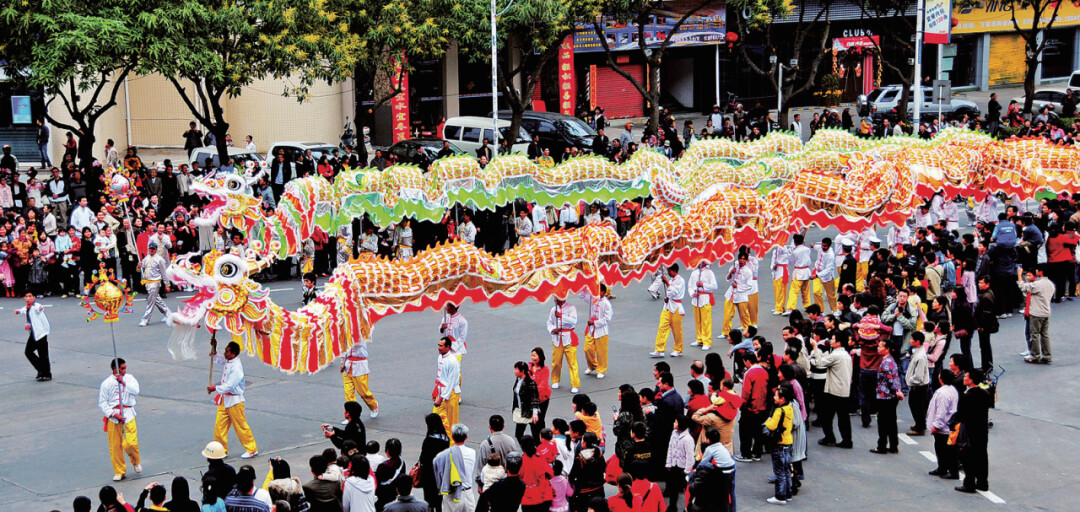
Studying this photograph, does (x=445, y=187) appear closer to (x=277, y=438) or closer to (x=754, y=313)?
(x=754, y=313)

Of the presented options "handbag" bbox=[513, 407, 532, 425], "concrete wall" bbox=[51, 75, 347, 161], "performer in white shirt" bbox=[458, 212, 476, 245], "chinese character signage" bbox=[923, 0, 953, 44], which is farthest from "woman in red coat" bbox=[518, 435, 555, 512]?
"concrete wall" bbox=[51, 75, 347, 161]

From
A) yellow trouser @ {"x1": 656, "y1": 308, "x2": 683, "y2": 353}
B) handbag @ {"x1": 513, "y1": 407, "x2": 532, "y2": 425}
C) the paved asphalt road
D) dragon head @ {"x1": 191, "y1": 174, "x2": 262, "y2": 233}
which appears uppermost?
dragon head @ {"x1": 191, "y1": 174, "x2": 262, "y2": 233}

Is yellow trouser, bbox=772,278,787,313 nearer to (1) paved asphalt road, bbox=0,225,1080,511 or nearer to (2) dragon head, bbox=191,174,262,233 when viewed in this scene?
(1) paved asphalt road, bbox=0,225,1080,511

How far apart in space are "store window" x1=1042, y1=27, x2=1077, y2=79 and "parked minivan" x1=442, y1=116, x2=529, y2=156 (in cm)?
2535

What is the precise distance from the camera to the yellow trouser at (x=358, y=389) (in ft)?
44.0

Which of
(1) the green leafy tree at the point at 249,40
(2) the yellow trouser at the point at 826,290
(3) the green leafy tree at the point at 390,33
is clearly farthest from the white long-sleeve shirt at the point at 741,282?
(3) the green leafy tree at the point at 390,33

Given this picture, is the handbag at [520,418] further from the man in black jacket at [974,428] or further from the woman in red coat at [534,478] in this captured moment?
the man in black jacket at [974,428]

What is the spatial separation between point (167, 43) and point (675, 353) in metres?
12.0

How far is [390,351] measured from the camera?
16.5 meters

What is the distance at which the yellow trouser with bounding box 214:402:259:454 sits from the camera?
12273mm

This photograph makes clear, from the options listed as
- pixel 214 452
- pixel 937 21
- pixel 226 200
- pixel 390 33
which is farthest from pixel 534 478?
pixel 937 21

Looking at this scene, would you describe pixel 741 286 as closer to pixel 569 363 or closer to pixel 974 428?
pixel 569 363

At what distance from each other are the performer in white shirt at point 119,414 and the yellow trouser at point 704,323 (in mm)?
7695

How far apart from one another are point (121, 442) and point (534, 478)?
4681 mm
